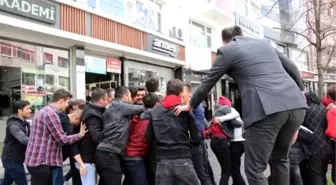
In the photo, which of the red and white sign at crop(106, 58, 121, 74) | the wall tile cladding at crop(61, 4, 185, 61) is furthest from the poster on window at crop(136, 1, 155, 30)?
the red and white sign at crop(106, 58, 121, 74)

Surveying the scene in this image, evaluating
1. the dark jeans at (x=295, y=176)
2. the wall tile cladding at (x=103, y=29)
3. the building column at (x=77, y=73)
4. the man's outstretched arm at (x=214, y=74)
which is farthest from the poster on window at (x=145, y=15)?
the man's outstretched arm at (x=214, y=74)

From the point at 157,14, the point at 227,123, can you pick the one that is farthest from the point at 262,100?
the point at 157,14

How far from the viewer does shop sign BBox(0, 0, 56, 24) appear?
880cm

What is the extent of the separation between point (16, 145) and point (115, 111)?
7.49 ft

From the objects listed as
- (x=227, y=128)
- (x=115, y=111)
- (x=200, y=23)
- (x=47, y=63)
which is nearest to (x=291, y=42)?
(x=200, y=23)

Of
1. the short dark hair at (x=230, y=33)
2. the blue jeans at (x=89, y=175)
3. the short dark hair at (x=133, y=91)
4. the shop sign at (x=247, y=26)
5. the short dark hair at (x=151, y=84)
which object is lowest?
the blue jeans at (x=89, y=175)

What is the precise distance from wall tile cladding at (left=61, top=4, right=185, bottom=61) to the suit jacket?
819 centimetres

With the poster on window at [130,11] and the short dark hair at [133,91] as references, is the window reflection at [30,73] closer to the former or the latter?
the poster on window at [130,11]

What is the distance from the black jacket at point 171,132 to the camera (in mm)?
3834

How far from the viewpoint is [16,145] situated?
18.9ft

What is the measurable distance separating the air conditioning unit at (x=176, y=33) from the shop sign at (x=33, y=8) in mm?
7242

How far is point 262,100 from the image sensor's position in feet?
9.21

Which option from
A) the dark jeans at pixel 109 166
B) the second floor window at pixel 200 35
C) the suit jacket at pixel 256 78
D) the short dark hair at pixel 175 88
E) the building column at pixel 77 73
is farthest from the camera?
the second floor window at pixel 200 35

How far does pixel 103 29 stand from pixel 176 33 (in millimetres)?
5462
